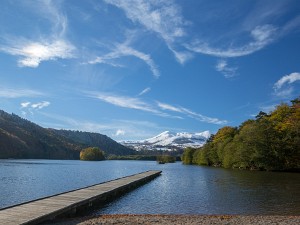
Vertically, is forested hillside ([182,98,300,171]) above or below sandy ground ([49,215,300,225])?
above

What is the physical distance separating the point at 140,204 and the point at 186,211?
5.14m

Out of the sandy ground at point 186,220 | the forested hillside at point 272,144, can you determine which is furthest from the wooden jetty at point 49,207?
the forested hillside at point 272,144

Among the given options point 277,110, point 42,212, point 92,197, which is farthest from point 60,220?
point 277,110

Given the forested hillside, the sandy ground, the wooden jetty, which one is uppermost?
the forested hillside

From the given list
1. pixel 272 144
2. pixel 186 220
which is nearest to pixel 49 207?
pixel 186 220

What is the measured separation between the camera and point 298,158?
79000mm

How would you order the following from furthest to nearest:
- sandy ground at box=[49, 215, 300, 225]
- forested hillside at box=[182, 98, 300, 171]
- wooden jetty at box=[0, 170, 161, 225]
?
forested hillside at box=[182, 98, 300, 171]
sandy ground at box=[49, 215, 300, 225]
wooden jetty at box=[0, 170, 161, 225]

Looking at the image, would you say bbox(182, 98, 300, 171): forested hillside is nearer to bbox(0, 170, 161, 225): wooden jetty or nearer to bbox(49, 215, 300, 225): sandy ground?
bbox(0, 170, 161, 225): wooden jetty

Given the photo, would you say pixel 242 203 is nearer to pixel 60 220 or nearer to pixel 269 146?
pixel 60 220

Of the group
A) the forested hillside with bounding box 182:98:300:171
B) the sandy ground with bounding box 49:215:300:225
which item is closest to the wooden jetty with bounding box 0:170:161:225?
the sandy ground with bounding box 49:215:300:225

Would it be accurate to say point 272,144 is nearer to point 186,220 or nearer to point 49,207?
point 186,220

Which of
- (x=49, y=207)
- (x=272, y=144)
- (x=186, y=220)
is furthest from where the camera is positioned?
(x=272, y=144)

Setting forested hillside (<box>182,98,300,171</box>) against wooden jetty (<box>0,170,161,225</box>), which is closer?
wooden jetty (<box>0,170,161,225</box>)

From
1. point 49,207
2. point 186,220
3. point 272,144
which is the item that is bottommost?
point 186,220
